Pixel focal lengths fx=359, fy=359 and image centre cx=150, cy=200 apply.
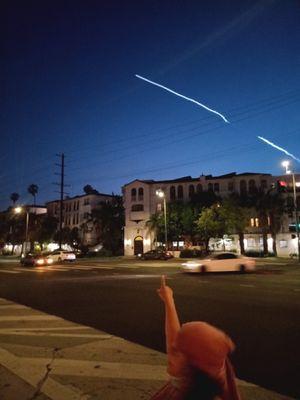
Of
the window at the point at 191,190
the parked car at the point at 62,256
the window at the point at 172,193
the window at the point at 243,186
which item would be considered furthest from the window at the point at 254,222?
the parked car at the point at 62,256

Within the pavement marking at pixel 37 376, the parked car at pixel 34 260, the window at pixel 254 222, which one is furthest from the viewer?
the window at pixel 254 222

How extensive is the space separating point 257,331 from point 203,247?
52.9 meters

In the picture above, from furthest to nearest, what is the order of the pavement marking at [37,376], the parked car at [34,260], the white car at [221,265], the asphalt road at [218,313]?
the parked car at [34,260] → the white car at [221,265] → the asphalt road at [218,313] → the pavement marking at [37,376]

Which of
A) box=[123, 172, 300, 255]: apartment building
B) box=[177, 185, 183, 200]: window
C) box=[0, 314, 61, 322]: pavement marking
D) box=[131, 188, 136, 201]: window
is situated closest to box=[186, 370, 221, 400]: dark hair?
box=[0, 314, 61, 322]: pavement marking

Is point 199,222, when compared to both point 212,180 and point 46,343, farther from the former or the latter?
point 46,343

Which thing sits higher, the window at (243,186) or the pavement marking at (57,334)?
the window at (243,186)

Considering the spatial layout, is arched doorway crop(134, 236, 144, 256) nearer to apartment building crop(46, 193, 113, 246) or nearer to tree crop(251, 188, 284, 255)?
apartment building crop(46, 193, 113, 246)

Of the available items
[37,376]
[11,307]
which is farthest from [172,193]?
[37,376]

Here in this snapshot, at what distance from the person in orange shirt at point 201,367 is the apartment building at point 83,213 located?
7191 centimetres

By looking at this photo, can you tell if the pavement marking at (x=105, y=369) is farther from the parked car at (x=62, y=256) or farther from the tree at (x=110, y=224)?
the tree at (x=110, y=224)

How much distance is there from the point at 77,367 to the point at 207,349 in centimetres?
404

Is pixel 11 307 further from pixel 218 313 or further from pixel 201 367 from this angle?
pixel 201 367

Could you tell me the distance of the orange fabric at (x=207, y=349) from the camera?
207 cm

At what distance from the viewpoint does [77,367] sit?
545 centimetres
